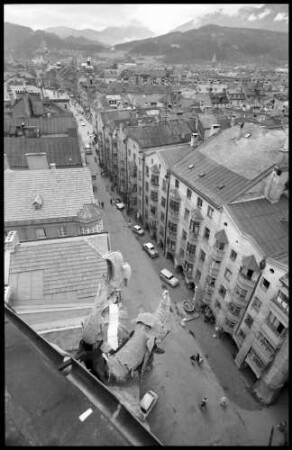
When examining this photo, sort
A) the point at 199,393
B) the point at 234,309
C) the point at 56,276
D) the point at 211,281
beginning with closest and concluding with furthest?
the point at 56,276 < the point at 199,393 < the point at 234,309 < the point at 211,281

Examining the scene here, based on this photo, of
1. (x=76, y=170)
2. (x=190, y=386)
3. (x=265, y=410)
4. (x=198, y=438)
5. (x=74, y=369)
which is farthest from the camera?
(x=76, y=170)

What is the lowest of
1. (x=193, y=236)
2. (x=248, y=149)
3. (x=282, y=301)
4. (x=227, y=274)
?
(x=282, y=301)

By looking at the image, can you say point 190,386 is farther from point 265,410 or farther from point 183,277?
point 183,277

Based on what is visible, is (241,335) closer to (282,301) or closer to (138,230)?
(282,301)

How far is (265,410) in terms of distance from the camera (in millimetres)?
26844

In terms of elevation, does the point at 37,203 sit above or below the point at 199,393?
above

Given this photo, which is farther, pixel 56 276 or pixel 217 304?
pixel 217 304

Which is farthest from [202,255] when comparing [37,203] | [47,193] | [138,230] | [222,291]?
[37,203]

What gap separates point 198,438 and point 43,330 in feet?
64.8

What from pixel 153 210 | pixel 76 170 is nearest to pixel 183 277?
pixel 153 210

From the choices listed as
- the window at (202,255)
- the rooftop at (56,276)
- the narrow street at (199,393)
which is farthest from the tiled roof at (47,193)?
the narrow street at (199,393)

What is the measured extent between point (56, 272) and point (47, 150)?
93.9 feet

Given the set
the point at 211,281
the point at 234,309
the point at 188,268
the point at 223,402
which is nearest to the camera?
the point at 223,402

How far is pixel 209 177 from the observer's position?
32.8m
